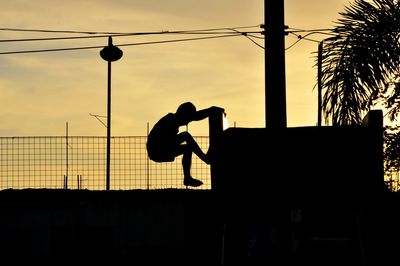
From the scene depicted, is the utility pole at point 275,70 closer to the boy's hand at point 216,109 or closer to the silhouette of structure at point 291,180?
the boy's hand at point 216,109

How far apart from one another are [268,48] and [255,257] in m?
6.66

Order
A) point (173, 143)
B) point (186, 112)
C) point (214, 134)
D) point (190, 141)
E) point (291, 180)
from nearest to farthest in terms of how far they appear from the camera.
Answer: point (291, 180) < point (214, 134) < point (186, 112) < point (190, 141) < point (173, 143)

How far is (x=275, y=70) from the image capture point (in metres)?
16.4

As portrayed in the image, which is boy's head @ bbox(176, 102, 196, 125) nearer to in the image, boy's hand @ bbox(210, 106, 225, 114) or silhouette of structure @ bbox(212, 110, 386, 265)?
boy's hand @ bbox(210, 106, 225, 114)

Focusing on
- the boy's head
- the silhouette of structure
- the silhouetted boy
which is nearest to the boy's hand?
the silhouette of structure

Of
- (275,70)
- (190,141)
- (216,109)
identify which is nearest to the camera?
(216,109)

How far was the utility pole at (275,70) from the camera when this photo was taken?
16453 mm

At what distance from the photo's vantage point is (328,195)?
10.1 metres

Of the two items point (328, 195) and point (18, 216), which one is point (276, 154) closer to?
point (328, 195)

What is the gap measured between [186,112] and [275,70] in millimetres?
4147

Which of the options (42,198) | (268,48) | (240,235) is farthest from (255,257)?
(42,198)

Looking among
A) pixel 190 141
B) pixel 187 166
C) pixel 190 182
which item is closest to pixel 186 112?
pixel 190 141

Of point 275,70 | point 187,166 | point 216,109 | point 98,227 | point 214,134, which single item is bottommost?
point 98,227

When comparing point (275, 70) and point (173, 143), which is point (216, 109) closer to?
point (173, 143)
